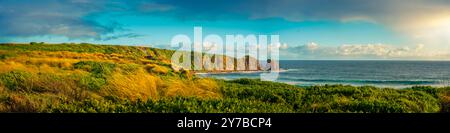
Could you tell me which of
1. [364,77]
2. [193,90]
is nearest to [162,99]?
[193,90]

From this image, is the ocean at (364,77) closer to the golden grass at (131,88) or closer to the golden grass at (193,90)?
the golden grass at (193,90)

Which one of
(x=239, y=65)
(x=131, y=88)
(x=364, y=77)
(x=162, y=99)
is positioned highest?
(x=131, y=88)

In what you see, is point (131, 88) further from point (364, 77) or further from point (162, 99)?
point (364, 77)

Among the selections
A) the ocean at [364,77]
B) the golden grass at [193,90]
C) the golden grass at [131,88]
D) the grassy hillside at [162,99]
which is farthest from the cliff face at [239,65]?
the golden grass at [131,88]

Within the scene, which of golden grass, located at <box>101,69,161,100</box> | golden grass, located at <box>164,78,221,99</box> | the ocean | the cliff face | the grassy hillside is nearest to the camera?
the grassy hillside

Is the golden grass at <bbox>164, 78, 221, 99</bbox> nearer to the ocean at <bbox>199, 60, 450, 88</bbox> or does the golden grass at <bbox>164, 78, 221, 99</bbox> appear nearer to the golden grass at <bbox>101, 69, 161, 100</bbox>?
the golden grass at <bbox>101, 69, 161, 100</bbox>

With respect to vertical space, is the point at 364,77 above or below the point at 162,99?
below

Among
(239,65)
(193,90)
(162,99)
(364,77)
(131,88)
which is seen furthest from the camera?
(239,65)

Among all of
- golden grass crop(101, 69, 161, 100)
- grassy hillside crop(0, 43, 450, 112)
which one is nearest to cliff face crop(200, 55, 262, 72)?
grassy hillside crop(0, 43, 450, 112)
